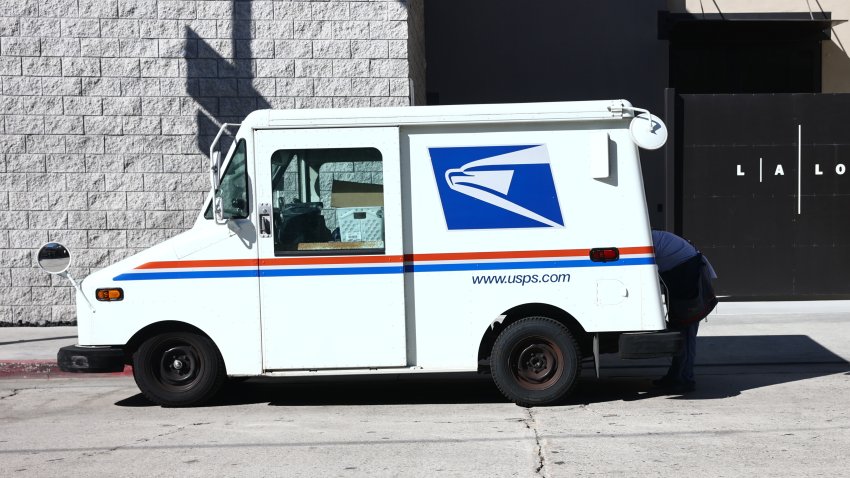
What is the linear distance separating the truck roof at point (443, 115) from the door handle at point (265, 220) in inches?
26.2

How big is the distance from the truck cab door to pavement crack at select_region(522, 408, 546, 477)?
3.71 feet

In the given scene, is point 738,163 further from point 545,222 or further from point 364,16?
point 545,222

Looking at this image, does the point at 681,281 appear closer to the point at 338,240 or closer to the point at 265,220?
the point at 338,240

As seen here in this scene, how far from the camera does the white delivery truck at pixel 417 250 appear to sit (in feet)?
26.9

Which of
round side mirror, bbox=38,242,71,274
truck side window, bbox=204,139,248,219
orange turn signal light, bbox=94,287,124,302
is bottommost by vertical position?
orange turn signal light, bbox=94,287,124,302

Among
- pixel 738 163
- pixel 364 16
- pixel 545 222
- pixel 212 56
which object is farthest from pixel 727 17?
pixel 545 222

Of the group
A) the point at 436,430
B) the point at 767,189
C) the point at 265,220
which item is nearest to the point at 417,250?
the point at 265,220

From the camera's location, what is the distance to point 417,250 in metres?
8.26

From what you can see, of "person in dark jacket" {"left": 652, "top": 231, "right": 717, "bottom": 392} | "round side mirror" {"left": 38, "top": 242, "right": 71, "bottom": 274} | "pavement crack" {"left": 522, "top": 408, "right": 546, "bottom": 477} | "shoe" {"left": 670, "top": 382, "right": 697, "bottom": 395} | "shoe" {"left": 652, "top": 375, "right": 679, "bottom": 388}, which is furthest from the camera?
"shoe" {"left": 652, "top": 375, "right": 679, "bottom": 388}

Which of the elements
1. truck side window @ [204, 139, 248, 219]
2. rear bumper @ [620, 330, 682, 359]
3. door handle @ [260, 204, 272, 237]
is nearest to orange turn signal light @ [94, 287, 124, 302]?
truck side window @ [204, 139, 248, 219]

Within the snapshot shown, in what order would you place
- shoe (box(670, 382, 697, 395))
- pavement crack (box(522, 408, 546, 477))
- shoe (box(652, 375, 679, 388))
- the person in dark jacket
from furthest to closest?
shoe (box(652, 375, 679, 388)), shoe (box(670, 382, 697, 395)), the person in dark jacket, pavement crack (box(522, 408, 546, 477))

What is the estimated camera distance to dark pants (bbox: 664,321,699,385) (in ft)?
29.3

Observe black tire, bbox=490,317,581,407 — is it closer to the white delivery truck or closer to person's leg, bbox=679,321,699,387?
the white delivery truck

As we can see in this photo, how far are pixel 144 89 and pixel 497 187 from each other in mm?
6552
